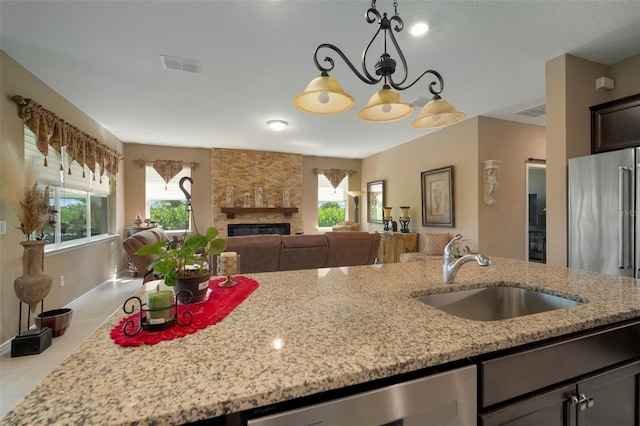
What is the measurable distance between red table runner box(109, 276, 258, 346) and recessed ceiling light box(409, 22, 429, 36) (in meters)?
2.28

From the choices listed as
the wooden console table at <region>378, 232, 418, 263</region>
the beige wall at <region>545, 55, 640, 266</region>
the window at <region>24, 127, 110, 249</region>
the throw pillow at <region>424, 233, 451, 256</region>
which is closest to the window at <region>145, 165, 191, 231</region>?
the window at <region>24, 127, 110, 249</region>

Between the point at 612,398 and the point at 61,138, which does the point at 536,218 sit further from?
the point at 61,138

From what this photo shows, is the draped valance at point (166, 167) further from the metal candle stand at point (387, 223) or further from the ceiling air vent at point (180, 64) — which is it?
the metal candle stand at point (387, 223)

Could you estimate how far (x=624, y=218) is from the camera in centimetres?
229

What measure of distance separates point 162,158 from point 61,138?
2890mm

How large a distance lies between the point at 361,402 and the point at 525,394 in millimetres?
608

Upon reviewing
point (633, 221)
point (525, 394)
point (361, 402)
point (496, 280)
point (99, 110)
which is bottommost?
point (525, 394)

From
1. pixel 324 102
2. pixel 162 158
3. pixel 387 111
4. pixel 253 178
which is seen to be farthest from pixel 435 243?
pixel 162 158

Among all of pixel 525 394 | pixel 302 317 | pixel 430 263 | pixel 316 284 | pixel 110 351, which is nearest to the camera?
pixel 110 351

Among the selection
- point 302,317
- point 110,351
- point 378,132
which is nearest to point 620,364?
point 302,317

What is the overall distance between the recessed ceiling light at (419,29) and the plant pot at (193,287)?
2.39 metres

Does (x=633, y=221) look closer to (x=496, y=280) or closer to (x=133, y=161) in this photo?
(x=496, y=280)

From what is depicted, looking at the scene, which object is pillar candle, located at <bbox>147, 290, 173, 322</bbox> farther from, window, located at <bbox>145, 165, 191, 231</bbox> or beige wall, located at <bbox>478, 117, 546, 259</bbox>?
window, located at <bbox>145, 165, 191, 231</bbox>

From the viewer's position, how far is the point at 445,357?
781 mm
